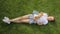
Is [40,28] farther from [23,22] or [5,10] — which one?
[5,10]

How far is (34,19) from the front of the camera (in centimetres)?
209

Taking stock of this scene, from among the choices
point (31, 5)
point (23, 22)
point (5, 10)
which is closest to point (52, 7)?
point (31, 5)

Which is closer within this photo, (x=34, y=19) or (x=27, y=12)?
(x=34, y=19)

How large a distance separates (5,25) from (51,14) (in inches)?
22.5

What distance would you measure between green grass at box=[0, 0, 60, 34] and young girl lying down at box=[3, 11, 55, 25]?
4cm

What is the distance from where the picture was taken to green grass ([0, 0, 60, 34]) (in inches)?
80.3

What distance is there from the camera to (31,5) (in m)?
2.26

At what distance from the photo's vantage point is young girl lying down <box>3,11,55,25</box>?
2.08 meters

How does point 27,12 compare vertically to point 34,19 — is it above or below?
above

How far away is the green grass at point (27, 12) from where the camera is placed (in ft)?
6.69

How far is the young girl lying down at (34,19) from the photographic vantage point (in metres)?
2.08

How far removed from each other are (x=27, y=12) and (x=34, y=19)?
0.16m

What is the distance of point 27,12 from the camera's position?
2.19m

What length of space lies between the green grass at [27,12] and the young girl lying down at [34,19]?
4 centimetres
